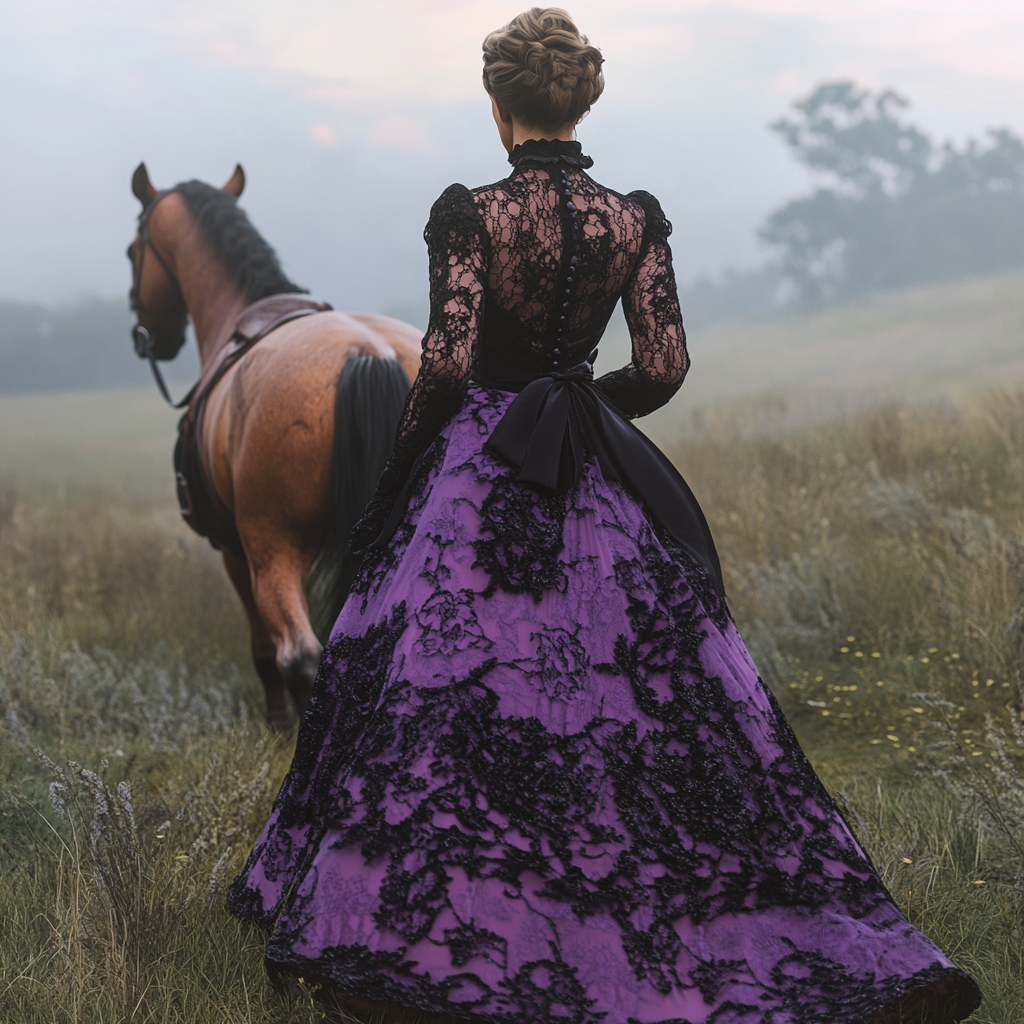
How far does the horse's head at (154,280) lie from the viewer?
15.9 ft

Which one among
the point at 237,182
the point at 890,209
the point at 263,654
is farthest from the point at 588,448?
the point at 890,209

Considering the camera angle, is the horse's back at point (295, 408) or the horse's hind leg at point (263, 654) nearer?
the horse's back at point (295, 408)

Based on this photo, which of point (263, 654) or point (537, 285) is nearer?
point (537, 285)

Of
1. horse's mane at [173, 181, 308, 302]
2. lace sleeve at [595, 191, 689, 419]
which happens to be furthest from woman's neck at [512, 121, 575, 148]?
horse's mane at [173, 181, 308, 302]

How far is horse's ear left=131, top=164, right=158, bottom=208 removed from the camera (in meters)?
4.92

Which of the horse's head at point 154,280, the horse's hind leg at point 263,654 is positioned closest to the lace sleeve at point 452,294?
the horse's hind leg at point 263,654

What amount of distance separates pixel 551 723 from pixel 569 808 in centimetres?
16

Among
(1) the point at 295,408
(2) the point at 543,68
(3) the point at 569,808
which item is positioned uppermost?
(2) the point at 543,68

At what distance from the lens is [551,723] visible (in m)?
1.90

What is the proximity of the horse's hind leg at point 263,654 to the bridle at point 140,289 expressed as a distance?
898 mm

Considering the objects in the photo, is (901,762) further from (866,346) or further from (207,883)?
(866,346)

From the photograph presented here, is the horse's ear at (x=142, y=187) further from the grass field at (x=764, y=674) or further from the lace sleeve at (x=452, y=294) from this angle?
the lace sleeve at (x=452, y=294)

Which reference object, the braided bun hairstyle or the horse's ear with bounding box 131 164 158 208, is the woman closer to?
the braided bun hairstyle

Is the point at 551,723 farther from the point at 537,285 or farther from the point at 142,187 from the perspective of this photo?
the point at 142,187
